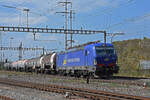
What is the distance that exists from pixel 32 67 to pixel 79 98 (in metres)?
39.6

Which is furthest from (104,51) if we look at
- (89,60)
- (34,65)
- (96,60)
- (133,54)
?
(133,54)

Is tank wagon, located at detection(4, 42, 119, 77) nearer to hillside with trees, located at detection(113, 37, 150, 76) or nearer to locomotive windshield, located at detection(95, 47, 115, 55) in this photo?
locomotive windshield, located at detection(95, 47, 115, 55)

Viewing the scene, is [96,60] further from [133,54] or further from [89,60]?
[133,54]

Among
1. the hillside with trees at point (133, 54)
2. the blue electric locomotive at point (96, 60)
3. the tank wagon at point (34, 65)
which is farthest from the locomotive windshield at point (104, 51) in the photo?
the hillside with trees at point (133, 54)

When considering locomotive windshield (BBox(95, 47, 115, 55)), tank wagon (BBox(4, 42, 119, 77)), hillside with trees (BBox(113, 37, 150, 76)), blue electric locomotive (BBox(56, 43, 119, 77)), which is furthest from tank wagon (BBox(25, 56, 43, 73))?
locomotive windshield (BBox(95, 47, 115, 55))

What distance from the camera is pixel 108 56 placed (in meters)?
25.6

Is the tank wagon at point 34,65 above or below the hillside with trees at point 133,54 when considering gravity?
below

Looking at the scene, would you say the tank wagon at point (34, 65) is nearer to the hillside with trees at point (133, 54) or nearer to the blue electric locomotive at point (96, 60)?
the hillside with trees at point (133, 54)

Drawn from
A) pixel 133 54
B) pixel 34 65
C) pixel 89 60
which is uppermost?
pixel 133 54

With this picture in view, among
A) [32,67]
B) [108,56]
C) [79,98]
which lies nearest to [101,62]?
[108,56]

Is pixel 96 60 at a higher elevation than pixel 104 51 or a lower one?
lower

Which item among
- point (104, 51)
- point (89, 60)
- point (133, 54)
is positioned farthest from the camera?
point (133, 54)

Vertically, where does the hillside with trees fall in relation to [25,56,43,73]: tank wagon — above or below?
above

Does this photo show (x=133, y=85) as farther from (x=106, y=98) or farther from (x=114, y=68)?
(x=106, y=98)
